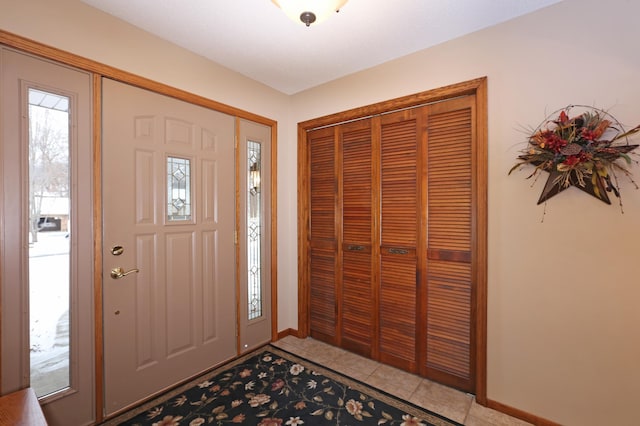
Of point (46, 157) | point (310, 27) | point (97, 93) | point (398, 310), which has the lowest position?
point (398, 310)

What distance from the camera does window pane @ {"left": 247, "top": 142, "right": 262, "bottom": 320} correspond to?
8.99 ft

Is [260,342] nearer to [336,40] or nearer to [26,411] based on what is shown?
[26,411]

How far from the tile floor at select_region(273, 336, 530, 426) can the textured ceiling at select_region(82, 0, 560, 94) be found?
8.53ft

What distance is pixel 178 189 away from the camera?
2.19 m

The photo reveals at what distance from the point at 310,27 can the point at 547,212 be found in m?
1.94

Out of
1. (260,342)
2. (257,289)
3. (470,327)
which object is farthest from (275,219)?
(470,327)

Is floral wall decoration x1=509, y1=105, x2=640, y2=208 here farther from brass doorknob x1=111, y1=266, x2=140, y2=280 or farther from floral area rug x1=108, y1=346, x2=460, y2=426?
brass doorknob x1=111, y1=266, x2=140, y2=280

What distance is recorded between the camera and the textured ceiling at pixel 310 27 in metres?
1.76

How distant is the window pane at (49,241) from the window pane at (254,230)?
1.32m

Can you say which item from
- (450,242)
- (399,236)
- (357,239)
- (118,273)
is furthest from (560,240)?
(118,273)

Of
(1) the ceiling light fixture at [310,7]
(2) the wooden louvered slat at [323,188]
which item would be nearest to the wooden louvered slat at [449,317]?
(2) the wooden louvered slat at [323,188]

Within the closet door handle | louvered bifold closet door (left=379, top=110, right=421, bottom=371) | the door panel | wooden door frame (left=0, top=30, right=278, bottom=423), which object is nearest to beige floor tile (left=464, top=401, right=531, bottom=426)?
louvered bifold closet door (left=379, top=110, right=421, bottom=371)

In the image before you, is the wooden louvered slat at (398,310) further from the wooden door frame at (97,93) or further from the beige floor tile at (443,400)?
→ the wooden door frame at (97,93)

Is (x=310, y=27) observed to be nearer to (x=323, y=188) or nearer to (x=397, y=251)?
(x=323, y=188)
